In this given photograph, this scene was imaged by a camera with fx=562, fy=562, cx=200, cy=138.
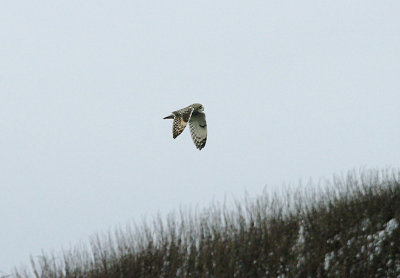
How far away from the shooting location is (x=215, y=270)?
49.5 ft

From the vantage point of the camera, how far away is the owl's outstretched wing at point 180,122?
1083 centimetres

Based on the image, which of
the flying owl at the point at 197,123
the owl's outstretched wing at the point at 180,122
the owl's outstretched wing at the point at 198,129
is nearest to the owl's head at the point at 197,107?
the flying owl at the point at 197,123

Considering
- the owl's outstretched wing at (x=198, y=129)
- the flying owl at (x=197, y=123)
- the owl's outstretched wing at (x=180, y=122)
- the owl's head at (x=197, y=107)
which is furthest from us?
the owl's outstretched wing at (x=198, y=129)

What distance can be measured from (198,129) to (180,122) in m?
1.15

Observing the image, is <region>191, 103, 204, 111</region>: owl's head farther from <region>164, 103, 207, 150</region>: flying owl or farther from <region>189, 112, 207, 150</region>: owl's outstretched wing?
<region>189, 112, 207, 150</region>: owl's outstretched wing

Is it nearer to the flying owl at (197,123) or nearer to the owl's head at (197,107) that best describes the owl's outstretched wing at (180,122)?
the flying owl at (197,123)

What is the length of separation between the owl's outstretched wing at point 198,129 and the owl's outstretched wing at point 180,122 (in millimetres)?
869

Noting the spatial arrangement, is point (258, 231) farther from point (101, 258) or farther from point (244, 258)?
point (101, 258)

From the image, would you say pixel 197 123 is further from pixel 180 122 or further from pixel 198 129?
pixel 180 122

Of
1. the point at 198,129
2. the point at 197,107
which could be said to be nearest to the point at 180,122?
the point at 197,107

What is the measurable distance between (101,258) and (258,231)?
16.5 feet

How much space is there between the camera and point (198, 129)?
12086 mm

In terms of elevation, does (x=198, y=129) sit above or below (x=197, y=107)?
below

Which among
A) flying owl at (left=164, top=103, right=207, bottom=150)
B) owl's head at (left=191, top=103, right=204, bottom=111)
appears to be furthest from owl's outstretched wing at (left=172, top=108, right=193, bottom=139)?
owl's head at (left=191, top=103, right=204, bottom=111)
